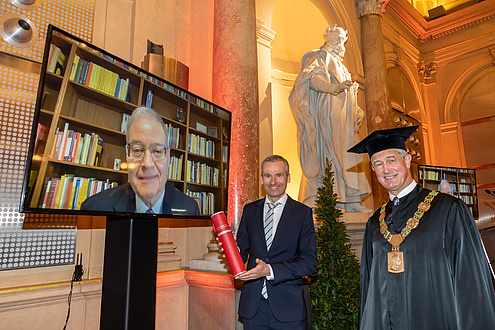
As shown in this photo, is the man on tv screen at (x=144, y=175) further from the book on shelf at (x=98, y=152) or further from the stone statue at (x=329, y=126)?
the stone statue at (x=329, y=126)

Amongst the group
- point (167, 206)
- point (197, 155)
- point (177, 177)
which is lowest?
point (167, 206)

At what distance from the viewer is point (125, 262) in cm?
175

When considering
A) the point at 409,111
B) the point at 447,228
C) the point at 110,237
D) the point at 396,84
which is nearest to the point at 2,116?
the point at 110,237

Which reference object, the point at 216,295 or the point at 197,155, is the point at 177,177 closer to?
the point at 197,155

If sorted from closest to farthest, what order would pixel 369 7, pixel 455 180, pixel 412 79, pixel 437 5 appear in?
pixel 369 7, pixel 455 180, pixel 412 79, pixel 437 5

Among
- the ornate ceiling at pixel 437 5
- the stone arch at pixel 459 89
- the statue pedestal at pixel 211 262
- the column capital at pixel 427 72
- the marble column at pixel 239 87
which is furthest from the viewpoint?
the column capital at pixel 427 72

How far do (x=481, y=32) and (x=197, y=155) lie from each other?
10683 millimetres

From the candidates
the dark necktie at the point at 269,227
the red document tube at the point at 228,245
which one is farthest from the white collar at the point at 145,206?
the dark necktie at the point at 269,227

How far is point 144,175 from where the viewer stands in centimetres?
190

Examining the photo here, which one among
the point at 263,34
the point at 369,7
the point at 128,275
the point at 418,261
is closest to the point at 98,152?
the point at 128,275

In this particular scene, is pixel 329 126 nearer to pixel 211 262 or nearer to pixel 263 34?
pixel 263 34

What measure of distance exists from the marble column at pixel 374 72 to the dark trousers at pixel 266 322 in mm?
5294

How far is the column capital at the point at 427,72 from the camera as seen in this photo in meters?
10.2

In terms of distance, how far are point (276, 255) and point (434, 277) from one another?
780 millimetres
